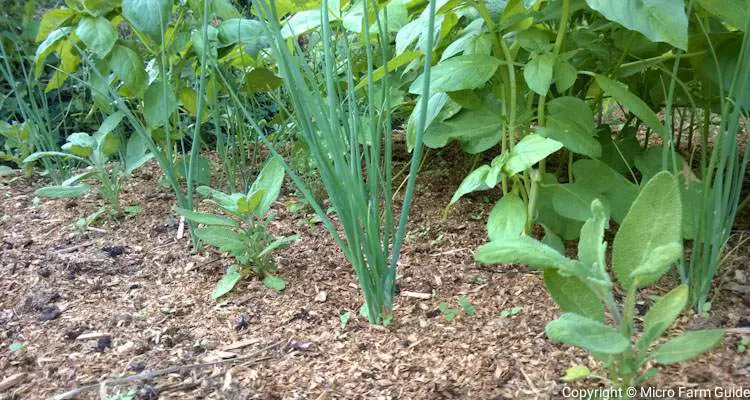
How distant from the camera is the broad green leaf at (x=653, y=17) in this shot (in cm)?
81

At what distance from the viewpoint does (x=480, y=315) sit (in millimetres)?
991

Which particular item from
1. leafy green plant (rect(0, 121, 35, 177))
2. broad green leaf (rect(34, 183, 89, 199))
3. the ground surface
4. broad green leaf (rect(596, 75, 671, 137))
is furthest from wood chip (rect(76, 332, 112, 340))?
leafy green plant (rect(0, 121, 35, 177))

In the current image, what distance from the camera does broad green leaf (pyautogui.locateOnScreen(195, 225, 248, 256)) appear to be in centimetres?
110

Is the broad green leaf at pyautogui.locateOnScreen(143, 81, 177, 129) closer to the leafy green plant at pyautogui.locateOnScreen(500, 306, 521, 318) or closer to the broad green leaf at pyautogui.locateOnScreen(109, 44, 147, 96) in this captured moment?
the broad green leaf at pyautogui.locateOnScreen(109, 44, 147, 96)

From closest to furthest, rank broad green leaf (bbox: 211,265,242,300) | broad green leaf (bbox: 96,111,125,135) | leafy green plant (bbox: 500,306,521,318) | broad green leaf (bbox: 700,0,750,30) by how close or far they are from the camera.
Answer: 1. broad green leaf (bbox: 700,0,750,30)
2. leafy green plant (bbox: 500,306,521,318)
3. broad green leaf (bbox: 211,265,242,300)
4. broad green leaf (bbox: 96,111,125,135)

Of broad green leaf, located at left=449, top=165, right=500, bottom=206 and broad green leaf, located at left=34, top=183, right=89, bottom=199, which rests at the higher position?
broad green leaf, located at left=449, top=165, right=500, bottom=206

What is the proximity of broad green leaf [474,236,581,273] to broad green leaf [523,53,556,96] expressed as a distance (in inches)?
11.8

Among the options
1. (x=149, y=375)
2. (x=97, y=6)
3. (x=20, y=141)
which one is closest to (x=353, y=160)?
(x=149, y=375)

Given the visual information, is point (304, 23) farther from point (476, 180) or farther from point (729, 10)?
point (729, 10)

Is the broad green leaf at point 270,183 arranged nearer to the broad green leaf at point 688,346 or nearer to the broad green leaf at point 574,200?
the broad green leaf at point 574,200

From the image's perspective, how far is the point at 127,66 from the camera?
137cm

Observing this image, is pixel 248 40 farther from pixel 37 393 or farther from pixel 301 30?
pixel 37 393

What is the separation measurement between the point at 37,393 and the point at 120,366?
0.35ft

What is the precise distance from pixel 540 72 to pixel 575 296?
35 centimetres
